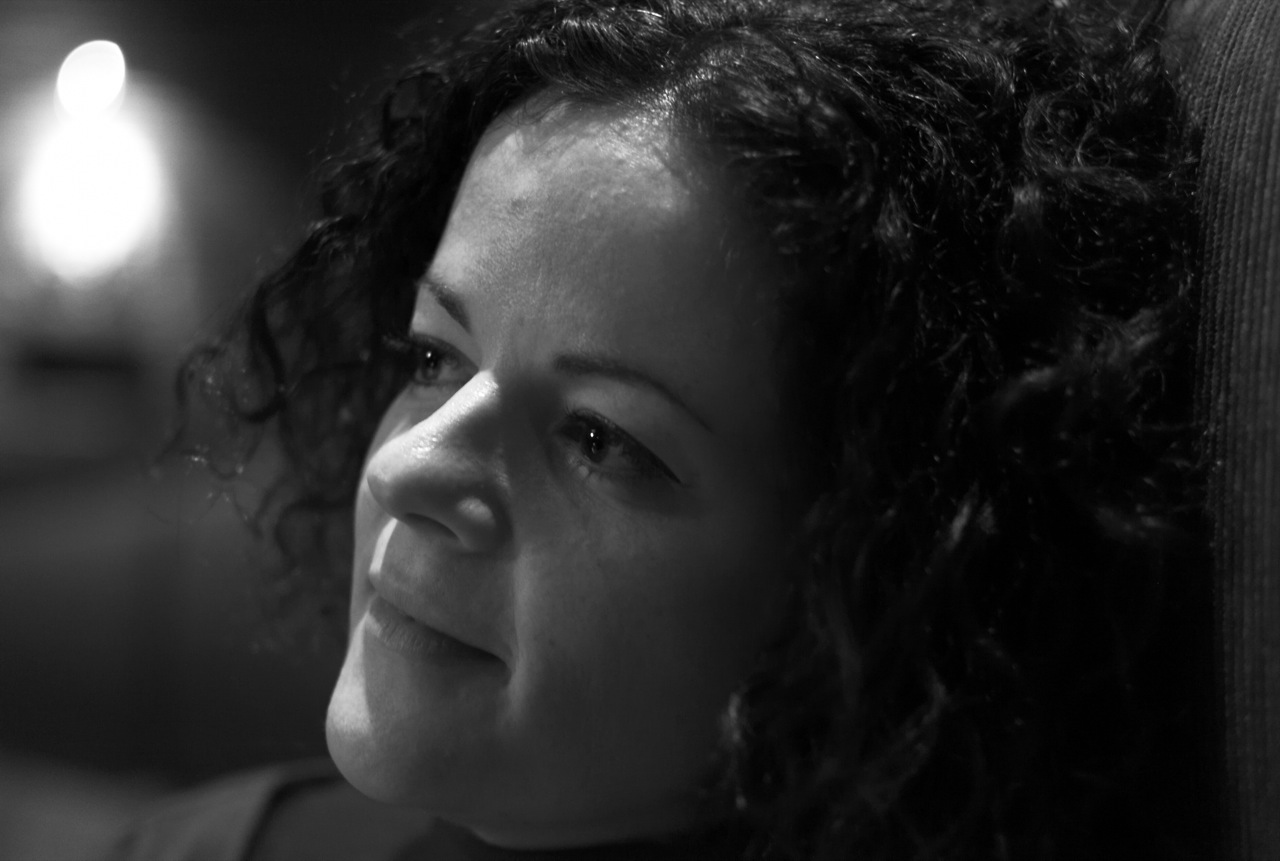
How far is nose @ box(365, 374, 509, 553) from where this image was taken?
68 centimetres

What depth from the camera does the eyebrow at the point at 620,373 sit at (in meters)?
0.67

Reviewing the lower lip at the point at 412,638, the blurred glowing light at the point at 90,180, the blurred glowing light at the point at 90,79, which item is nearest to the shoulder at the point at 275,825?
the lower lip at the point at 412,638

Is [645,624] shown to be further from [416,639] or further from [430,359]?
[430,359]

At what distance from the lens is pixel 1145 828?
0.67m

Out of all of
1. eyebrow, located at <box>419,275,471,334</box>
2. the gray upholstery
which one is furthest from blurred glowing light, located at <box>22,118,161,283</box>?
the gray upholstery

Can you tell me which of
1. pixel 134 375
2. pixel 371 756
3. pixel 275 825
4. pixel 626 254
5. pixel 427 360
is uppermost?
pixel 626 254

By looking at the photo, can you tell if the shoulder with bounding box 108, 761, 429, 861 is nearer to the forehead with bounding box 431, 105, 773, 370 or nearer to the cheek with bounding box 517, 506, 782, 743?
the cheek with bounding box 517, 506, 782, 743

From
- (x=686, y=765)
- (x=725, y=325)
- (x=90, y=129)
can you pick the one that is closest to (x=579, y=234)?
(x=725, y=325)

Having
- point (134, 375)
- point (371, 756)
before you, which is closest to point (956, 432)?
point (371, 756)

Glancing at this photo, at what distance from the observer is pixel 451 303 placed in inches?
29.2

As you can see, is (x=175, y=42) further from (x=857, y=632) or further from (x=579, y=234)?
(x=857, y=632)

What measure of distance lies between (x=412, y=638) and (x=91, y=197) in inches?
28.5

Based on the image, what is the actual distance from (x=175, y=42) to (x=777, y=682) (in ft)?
3.12

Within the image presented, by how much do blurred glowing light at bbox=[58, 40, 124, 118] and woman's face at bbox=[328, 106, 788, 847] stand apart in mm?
656
